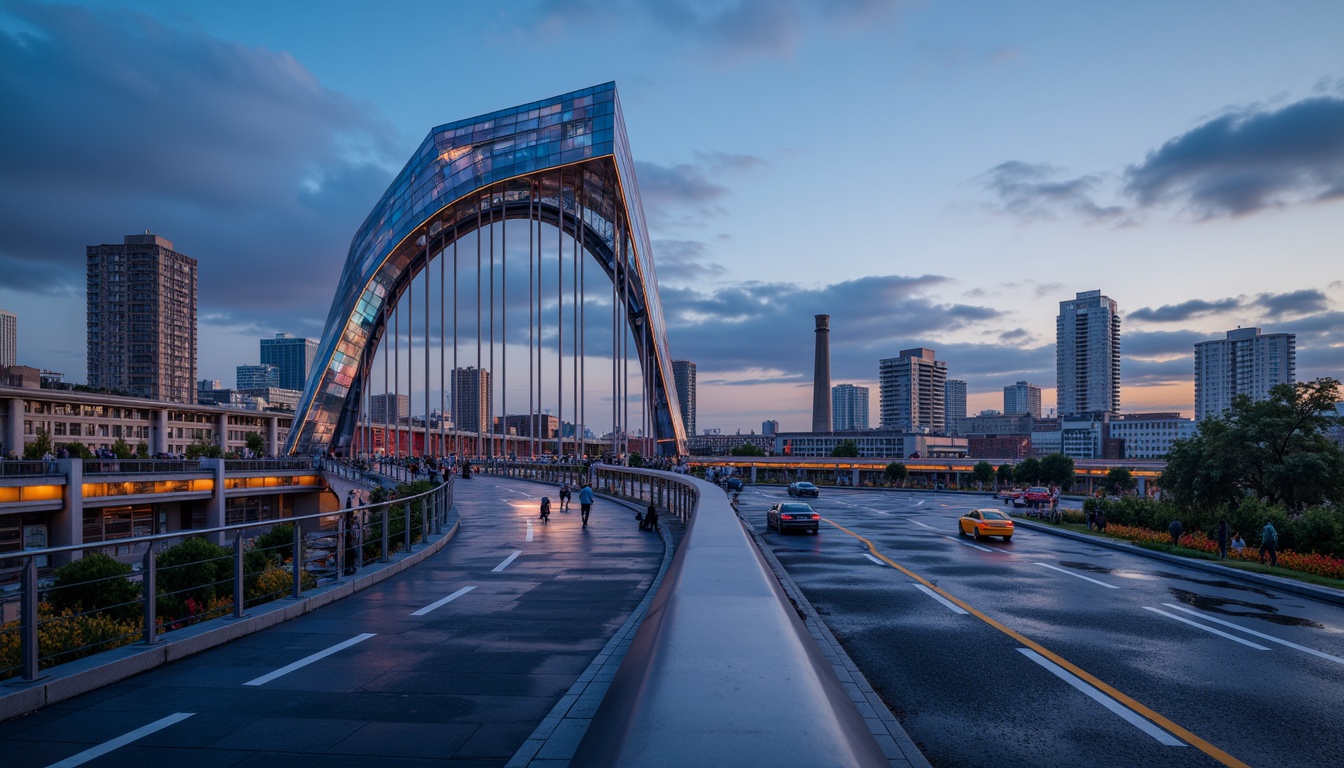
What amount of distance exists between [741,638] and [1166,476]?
127ft

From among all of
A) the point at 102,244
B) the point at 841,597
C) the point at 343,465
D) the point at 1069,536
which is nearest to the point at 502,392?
the point at 343,465

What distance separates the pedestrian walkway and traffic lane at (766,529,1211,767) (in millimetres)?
3295

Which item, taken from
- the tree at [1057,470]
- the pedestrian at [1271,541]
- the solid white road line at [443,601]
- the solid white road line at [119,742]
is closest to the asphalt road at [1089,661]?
the pedestrian at [1271,541]

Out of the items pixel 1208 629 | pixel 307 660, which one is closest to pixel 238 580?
pixel 307 660

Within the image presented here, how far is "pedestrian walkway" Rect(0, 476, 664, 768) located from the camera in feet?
18.0

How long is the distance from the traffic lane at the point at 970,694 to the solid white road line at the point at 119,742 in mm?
6116

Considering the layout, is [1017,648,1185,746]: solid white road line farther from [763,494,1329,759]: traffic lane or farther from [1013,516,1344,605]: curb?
[1013,516,1344,605]: curb

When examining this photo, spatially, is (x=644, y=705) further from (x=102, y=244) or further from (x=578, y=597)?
(x=102, y=244)

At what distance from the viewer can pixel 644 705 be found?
3482mm

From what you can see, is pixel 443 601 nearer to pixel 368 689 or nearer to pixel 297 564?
pixel 297 564

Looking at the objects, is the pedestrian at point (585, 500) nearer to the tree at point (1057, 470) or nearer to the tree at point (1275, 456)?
the tree at point (1275, 456)

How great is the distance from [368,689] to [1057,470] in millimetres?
90009

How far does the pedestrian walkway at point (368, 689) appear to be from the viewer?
5.48 meters

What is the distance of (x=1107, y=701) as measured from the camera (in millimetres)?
7871
